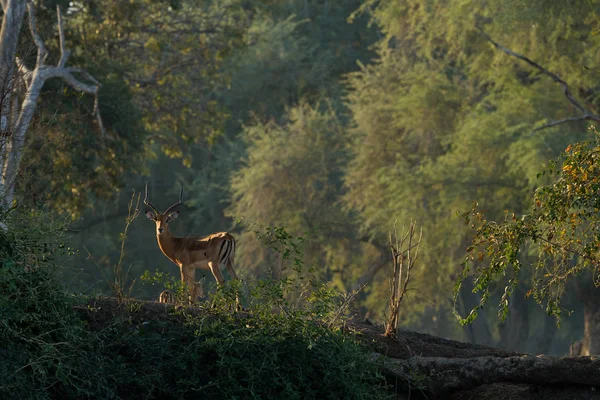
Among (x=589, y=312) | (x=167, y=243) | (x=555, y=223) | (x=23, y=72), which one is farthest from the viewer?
(x=589, y=312)

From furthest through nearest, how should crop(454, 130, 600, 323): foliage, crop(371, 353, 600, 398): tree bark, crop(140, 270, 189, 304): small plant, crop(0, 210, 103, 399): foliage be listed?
crop(454, 130, 600, 323): foliage → crop(371, 353, 600, 398): tree bark → crop(140, 270, 189, 304): small plant → crop(0, 210, 103, 399): foliage

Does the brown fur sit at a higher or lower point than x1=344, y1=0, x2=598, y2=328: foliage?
lower

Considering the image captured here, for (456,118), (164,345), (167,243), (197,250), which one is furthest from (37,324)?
(456,118)

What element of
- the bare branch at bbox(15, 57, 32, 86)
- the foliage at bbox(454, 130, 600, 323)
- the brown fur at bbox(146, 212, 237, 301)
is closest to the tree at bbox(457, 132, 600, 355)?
the foliage at bbox(454, 130, 600, 323)

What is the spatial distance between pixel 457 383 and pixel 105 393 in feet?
11.1

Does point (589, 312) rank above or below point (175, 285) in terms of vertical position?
below

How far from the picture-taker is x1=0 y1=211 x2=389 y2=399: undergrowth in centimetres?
880

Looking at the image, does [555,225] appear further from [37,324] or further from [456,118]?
[456,118]

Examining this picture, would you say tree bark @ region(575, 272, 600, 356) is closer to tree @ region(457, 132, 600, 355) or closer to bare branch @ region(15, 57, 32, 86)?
bare branch @ region(15, 57, 32, 86)

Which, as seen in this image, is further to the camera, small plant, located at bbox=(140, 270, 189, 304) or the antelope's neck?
the antelope's neck

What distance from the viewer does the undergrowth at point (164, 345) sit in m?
8.80

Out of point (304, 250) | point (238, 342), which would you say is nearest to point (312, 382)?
point (238, 342)

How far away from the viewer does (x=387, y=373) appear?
1030 cm

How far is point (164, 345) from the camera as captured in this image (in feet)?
31.2
